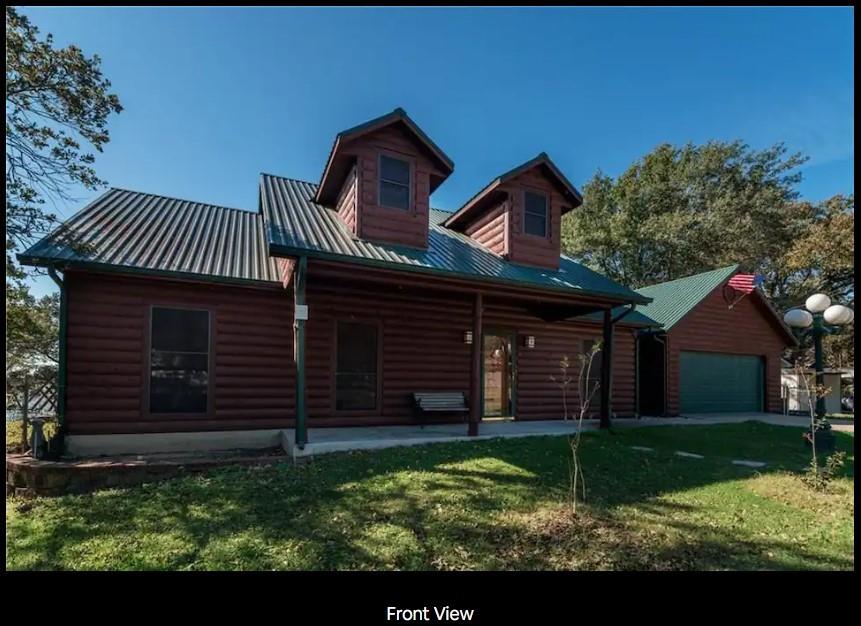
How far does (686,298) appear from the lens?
43.8ft

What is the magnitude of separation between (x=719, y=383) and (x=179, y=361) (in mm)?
15023

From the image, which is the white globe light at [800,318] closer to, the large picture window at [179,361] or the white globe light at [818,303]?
the white globe light at [818,303]

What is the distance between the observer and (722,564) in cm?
312

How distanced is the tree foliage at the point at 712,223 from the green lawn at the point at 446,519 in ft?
65.6

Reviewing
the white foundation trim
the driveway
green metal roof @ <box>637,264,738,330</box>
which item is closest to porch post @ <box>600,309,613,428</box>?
the driveway

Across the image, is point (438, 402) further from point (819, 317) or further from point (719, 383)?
point (719, 383)

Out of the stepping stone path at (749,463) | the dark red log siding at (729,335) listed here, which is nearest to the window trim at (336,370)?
the stepping stone path at (749,463)

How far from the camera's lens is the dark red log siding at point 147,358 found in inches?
250

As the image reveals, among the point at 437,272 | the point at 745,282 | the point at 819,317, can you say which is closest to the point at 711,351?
the point at 745,282

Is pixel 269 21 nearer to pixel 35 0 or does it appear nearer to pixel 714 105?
pixel 35 0

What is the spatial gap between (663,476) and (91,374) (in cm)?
846

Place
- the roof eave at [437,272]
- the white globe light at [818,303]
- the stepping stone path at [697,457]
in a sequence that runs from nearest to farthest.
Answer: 1. the roof eave at [437,272]
2. the stepping stone path at [697,457]
3. the white globe light at [818,303]

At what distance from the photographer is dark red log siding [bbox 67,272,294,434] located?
20.8 feet
